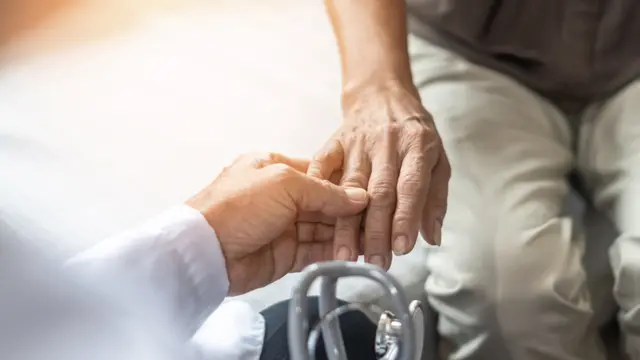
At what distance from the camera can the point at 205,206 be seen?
0.75 meters

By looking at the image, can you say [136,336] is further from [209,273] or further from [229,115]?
[229,115]

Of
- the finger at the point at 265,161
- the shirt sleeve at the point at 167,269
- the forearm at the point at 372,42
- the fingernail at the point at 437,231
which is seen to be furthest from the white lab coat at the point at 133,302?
the forearm at the point at 372,42

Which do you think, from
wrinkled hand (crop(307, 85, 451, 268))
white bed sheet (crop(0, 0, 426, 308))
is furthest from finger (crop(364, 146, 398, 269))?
white bed sheet (crop(0, 0, 426, 308))

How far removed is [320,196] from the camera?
2.50 ft

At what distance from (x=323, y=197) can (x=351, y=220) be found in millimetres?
44

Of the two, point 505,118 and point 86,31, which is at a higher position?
point 86,31

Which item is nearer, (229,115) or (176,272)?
(176,272)

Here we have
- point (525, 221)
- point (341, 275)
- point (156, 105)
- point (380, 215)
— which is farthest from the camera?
point (156, 105)

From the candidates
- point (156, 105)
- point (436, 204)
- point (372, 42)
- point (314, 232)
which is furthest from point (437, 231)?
point (156, 105)

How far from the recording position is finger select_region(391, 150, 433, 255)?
771mm

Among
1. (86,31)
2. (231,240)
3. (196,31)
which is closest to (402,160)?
(231,240)

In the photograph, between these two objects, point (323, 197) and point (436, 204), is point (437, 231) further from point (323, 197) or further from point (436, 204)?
point (323, 197)

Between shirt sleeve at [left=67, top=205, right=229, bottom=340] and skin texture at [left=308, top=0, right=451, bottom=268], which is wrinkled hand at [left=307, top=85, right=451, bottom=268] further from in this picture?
shirt sleeve at [left=67, top=205, right=229, bottom=340]

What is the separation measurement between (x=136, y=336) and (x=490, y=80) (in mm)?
643
